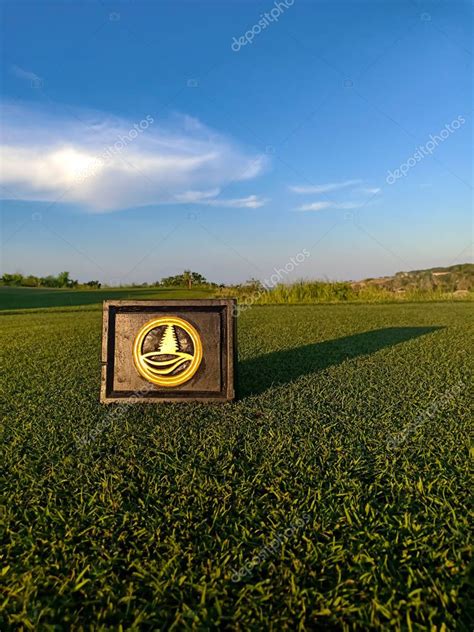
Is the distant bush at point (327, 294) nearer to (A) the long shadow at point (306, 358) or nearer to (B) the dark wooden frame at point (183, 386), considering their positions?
(A) the long shadow at point (306, 358)

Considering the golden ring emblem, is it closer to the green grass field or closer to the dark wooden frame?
the dark wooden frame

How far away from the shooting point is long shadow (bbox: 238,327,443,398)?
3.98m

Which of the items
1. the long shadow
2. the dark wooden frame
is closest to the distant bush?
the long shadow

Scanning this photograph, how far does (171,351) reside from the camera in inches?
130

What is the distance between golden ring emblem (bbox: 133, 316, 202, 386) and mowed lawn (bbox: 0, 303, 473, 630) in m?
0.22

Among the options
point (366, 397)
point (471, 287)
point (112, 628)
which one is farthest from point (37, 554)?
point (471, 287)

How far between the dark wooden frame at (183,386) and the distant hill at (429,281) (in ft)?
46.1

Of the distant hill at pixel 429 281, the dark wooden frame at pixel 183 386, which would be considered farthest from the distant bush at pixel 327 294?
the dark wooden frame at pixel 183 386

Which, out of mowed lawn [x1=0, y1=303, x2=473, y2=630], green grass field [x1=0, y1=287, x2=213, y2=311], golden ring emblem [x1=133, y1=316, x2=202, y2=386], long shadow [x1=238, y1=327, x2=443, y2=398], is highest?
green grass field [x1=0, y1=287, x2=213, y2=311]

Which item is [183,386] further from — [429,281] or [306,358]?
[429,281]

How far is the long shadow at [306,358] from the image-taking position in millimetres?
3980

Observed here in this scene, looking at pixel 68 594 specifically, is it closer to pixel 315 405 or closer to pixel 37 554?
pixel 37 554

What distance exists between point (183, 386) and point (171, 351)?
0.27 metres

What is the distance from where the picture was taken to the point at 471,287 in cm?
1691
